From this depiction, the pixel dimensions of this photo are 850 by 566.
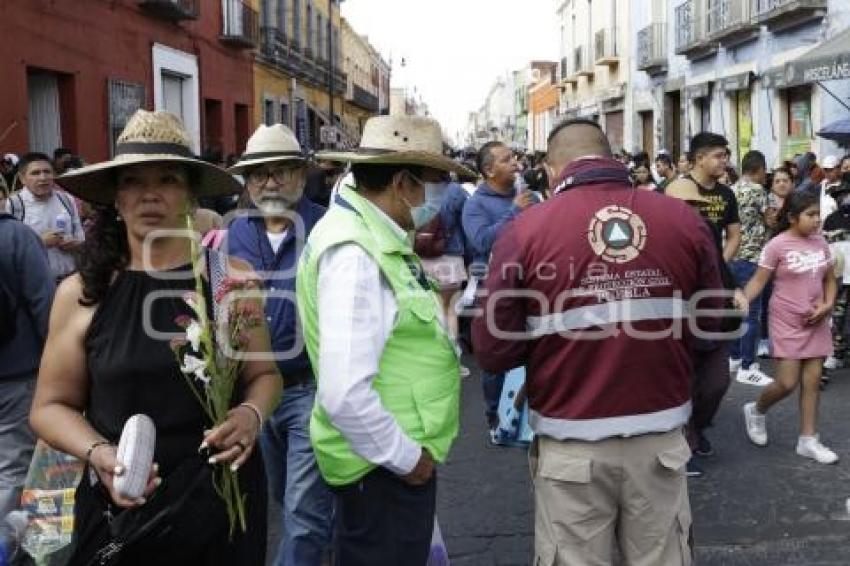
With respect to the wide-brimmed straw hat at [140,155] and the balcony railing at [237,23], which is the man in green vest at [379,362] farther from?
the balcony railing at [237,23]

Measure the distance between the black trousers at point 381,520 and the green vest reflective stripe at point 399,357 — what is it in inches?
1.8

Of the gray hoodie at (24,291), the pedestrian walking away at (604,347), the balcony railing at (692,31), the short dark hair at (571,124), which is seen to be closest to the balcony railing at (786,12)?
the balcony railing at (692,31)

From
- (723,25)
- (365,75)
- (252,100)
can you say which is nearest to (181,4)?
(252,100)

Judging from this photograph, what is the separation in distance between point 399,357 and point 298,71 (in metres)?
Result: 26.1

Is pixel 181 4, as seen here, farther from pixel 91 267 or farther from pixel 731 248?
pixel 91 267

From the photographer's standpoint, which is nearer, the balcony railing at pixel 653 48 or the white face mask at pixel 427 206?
the white face mask at pixel 427 206

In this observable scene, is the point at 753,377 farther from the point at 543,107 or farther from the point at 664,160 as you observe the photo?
the point at 543,107

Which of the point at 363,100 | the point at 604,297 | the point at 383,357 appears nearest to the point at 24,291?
the point at 383,357

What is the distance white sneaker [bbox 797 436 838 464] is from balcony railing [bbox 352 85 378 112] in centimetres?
3860

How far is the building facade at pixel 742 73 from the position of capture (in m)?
15.5

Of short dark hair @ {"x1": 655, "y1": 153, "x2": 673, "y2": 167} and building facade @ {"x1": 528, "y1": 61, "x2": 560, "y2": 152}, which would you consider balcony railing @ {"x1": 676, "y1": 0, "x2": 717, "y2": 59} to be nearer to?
short dark hair @ {"x1": 655, "y1": 153, "x2": 673, "y2": 167}

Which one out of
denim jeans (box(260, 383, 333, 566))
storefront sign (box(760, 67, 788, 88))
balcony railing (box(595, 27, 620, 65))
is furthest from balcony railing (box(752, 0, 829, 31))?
denim jeans (box(260, 383, 333, 566))

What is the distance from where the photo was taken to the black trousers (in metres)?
2.43

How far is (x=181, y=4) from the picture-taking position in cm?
1591
